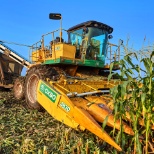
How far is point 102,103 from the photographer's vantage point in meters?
3.77

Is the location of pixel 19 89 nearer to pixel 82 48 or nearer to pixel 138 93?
pixel 82 48

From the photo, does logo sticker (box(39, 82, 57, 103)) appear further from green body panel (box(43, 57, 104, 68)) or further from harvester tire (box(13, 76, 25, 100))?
harvester tire (box(13, 76, 25, 100))

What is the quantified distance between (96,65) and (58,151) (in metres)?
3.65

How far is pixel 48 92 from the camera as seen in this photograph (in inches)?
166

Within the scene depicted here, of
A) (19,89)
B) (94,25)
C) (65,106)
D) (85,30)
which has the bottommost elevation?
(19,89)

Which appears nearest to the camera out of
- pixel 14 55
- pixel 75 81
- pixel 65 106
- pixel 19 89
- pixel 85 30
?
pixel 65 106

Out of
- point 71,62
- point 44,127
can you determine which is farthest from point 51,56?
point 44,127

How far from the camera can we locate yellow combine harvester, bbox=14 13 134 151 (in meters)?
3.48

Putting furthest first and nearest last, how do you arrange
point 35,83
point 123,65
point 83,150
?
point 35,83
point 83,150
point 123,65

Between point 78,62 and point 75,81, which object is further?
point 78,62

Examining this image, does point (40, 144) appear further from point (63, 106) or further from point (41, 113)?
point (41, 113)

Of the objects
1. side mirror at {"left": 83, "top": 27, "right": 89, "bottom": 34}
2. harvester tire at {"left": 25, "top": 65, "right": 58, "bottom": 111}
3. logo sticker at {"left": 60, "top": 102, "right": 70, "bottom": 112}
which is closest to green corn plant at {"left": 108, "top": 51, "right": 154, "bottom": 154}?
logo sticker at {"left": 60, "top": 102, "right": 70, "bottom": 112}

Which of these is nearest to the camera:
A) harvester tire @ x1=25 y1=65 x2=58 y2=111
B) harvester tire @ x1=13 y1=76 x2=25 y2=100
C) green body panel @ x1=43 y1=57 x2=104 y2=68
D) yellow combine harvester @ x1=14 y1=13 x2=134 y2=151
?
yellow combine harvester @ x1=14 y1=13 x2=134 y2=151

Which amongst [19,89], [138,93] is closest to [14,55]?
[19,89]
